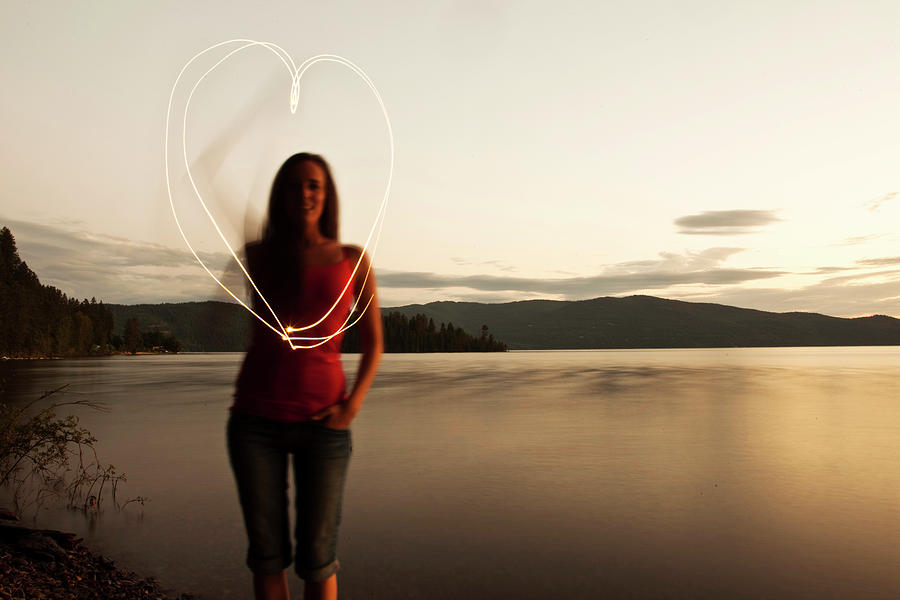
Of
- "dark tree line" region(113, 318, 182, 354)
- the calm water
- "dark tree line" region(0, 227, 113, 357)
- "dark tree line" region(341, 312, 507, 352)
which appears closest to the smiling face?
the calm water

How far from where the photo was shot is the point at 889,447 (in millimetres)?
15938

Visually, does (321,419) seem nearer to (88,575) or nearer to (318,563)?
(318,563)

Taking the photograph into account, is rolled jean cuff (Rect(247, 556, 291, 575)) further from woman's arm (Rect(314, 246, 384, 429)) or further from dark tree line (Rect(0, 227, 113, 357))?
dark tree line (Rect(0, 227, 113, 357))

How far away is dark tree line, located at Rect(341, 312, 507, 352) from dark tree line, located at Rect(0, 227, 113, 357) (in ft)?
189

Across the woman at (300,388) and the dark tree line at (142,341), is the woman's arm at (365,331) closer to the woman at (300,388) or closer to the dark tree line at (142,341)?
the woman at (300,388)

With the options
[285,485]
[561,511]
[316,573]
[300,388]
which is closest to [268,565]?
[316,573]

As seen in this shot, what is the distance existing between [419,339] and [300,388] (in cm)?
17111

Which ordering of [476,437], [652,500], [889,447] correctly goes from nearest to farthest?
1. [652,500]
2. [889,447]
3. [476,437]

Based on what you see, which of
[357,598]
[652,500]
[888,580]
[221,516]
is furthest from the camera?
[652,500]

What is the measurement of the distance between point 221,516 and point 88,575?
3.28 metres

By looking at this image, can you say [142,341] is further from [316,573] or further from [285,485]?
[316,573]

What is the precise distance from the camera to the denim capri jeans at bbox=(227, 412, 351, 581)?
2.76 meters

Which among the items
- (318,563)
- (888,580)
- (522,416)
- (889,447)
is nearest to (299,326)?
(318,563)

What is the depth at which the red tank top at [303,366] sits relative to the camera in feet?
8.96
